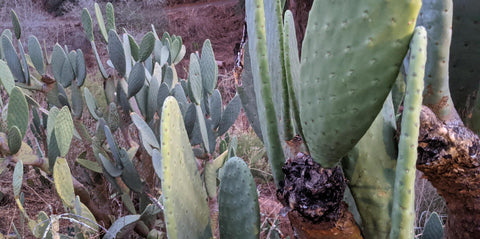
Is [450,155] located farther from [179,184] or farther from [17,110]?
[17,110]

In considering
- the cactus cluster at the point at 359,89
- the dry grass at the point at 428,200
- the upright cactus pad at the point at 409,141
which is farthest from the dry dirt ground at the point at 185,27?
the upright cactus pad at the point at 409,141

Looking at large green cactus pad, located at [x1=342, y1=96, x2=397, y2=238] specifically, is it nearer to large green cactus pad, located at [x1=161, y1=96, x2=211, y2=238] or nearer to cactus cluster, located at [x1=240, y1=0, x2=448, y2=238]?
cactus cluster, located at [x1=240, y1=0, x2=448, y2=238]

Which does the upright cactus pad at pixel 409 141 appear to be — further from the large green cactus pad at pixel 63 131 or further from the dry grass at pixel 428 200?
the dry grass at pixel 428 200

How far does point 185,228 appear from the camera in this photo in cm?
96

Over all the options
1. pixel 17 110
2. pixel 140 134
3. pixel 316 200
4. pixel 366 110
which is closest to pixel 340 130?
pixel 366 110

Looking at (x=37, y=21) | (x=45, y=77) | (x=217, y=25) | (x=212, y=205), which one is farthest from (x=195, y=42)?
(x=212, y=205)

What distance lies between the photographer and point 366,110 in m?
0.71

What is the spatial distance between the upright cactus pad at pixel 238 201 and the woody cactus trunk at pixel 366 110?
2.9 inches

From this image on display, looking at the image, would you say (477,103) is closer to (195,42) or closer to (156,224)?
(156,224)

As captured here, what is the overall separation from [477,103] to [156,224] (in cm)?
147

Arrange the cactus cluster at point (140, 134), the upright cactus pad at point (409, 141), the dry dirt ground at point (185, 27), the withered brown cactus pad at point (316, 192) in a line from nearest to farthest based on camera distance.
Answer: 1. the upright cactus pad at point (409, 141)
2. the withered brown cactus pad at point (316, 192)
3. the cactus cluster at point (140, 134)
4. the dry dirt ground at point (185, 27)

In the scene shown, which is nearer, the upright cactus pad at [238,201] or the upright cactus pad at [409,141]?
the upright cactus pad at [409,141]

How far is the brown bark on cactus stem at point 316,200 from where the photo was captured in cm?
83

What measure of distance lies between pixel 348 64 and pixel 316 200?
275mm
